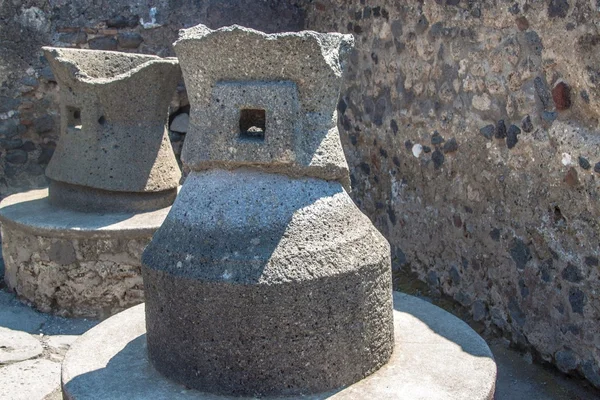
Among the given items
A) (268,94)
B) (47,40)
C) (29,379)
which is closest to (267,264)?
(268,94)

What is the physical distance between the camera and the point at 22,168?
6.31m

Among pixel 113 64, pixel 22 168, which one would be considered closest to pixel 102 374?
pixel 113 64

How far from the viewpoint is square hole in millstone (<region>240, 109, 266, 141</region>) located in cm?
266

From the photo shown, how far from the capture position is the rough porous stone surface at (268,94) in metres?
2.55

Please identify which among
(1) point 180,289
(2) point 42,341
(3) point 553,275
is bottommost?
(2) point 42,341

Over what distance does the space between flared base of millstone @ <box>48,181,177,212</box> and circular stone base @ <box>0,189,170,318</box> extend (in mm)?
57

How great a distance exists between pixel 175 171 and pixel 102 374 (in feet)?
8.27

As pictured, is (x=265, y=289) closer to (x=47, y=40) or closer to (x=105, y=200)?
(x=105, y=200)

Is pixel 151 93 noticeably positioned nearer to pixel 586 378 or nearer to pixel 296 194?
pixel 296 194

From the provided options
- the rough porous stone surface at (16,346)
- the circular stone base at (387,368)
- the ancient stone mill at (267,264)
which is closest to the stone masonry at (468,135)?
the circular stone base at (387,368)

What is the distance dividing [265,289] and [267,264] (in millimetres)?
82

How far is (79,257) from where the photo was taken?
4566mm

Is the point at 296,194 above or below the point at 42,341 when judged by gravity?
above

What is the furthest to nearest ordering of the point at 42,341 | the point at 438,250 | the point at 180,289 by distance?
the point at 438,250 → the point at 42,341 → the point at 180,289
